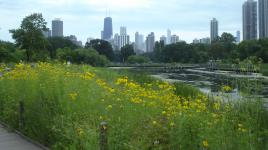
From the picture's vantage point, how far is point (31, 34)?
151 feet

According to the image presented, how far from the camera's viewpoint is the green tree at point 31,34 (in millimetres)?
45938

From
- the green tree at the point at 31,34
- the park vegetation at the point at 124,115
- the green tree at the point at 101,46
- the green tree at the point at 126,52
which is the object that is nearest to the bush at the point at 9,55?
the green tree at the point at 31,34

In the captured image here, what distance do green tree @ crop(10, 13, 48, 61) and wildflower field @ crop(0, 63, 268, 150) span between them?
38124 mm

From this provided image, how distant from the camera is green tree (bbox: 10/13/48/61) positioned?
151 ft

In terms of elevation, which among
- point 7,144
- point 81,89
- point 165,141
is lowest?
point 7,144

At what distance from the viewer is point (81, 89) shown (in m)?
7.01

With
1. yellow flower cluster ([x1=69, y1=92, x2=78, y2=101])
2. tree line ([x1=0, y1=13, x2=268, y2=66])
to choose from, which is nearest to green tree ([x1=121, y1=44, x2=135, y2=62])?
tree line ([x1=0, y1=13, x2=268, y2=66])

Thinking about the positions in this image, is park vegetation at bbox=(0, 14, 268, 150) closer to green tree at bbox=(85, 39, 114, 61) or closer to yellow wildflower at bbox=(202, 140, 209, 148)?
yellow wildflower at bbox=(202, 140, 209, 148)

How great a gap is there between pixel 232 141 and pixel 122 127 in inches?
66.9

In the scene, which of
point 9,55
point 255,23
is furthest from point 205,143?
point 255,23

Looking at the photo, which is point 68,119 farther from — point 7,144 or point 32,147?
point 7,144

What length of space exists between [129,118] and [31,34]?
137 feet

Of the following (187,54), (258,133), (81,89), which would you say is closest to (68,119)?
(81,89)

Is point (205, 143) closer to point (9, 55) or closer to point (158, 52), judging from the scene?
point (9, 55)
